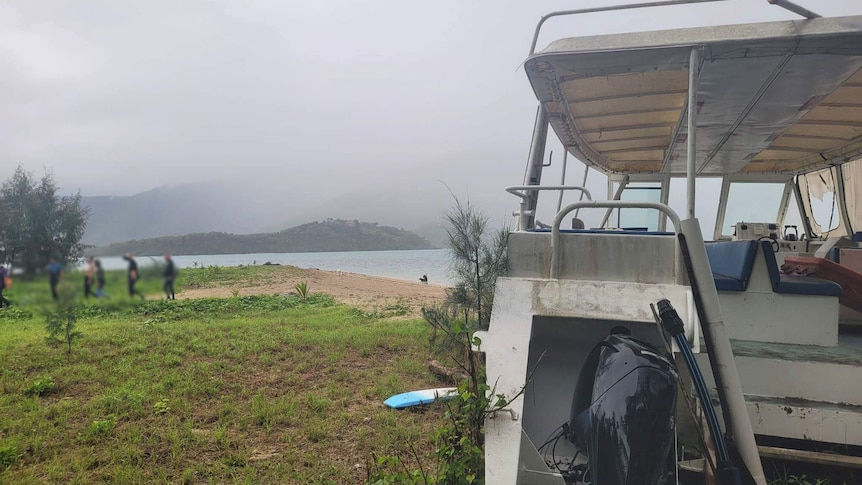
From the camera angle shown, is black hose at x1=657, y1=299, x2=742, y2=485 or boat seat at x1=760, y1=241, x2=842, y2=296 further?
boat seat at x1=760, y1=241, x2=842, y2=296

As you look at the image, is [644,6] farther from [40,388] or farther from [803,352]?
[40,388]

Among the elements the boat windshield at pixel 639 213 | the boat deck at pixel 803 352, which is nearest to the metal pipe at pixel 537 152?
the boat deck at pixel 803 352

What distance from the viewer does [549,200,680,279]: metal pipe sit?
279cm

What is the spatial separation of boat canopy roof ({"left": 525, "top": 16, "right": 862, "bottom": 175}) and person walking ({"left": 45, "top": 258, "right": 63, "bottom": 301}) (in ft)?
10.4

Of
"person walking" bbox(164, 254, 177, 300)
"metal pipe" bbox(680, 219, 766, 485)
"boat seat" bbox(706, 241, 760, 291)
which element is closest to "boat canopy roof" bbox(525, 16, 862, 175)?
"boat seat" bbox(706, 241, 760, 291)

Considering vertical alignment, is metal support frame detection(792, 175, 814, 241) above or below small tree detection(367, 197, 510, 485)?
above

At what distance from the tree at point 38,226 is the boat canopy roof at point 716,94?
2996mm

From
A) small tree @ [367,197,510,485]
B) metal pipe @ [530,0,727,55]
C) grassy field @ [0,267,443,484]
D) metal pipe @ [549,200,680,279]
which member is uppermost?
metal pipe @ [530,0,727,55]

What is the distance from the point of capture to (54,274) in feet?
1.47

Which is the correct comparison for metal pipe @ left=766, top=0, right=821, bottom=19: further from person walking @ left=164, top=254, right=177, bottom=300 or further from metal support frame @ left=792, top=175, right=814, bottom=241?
metal support frame @ left=792, top=175, right=814, bottom=241

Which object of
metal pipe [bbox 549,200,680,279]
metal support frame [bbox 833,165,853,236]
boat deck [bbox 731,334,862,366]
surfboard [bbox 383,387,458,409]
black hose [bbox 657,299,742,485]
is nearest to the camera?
black hose [bbox 657,299,742,485]

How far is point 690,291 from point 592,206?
2.38ft

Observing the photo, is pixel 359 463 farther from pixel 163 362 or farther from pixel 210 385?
pixel 163 362

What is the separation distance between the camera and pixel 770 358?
2.93 meters
